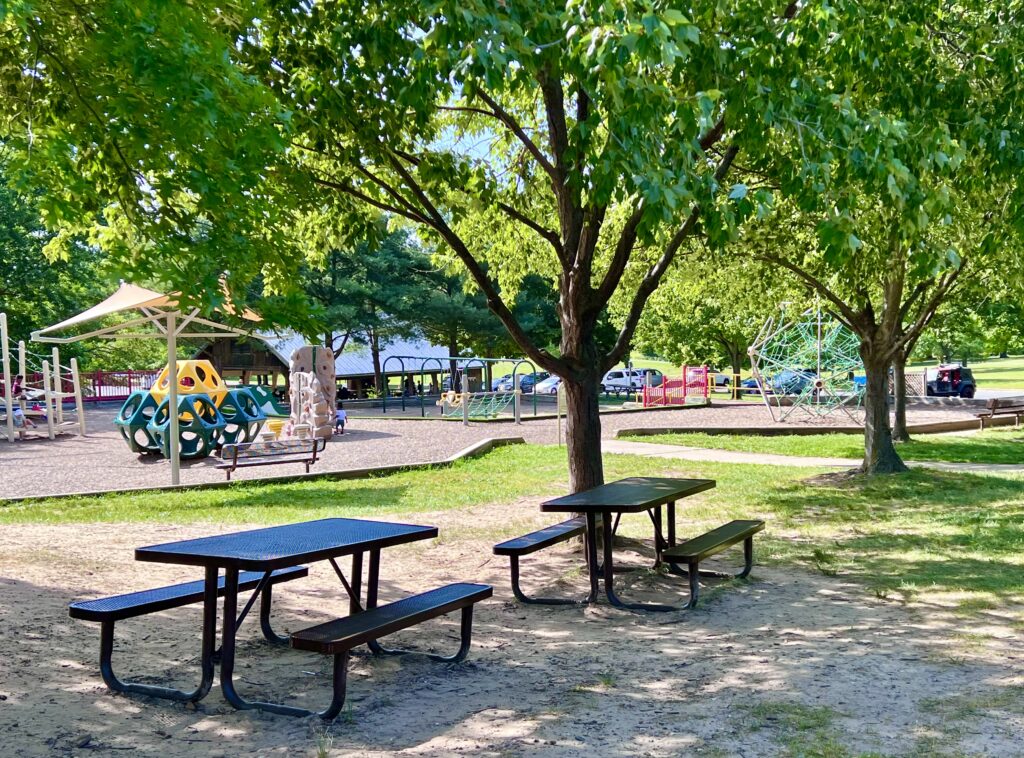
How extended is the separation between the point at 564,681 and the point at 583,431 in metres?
3.99

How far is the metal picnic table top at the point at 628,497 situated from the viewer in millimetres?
6832

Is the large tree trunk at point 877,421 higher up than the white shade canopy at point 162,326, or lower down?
lower down

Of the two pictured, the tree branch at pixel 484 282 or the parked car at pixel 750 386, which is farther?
the parked car at pixel 750 386

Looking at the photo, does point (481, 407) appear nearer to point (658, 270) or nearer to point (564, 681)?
point (658, 270)

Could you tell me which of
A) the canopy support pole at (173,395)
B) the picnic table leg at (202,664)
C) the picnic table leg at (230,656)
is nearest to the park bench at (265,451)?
the canopy support pole at (173,395)

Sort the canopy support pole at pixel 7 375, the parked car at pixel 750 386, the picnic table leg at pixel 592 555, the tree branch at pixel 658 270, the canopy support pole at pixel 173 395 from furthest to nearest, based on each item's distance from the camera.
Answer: the parked car at pixel 750 386
the canopy support pole at pixel 7 375
the canopy support pole at pixel 173 395
the tree branch at pixel 658 270
the picnic table leg at pixel 592 555

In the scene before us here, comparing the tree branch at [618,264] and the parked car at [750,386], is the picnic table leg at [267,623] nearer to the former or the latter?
the tree branch at [618,264]

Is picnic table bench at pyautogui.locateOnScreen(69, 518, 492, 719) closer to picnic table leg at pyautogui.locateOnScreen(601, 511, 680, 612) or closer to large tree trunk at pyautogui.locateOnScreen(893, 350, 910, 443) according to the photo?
picnic table leg at pyautogui.locateOnScreen(601, 511, 680, 612)

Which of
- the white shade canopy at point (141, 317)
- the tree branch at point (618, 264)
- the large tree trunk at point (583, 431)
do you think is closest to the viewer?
the tree branch at point (618, 264)

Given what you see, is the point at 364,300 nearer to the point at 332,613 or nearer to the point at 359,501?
the point at 359,501

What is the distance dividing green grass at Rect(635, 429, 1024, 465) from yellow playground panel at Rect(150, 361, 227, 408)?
9.08 m

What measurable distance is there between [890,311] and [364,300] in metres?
30.0

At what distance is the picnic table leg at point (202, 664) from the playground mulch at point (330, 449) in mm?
9549

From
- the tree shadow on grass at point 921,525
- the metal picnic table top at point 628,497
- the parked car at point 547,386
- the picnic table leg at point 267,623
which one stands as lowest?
the tree shadow on grass at point 921,525
